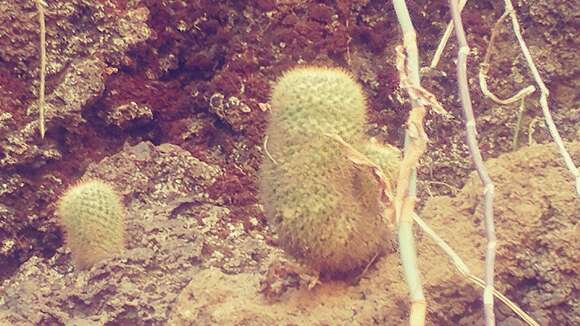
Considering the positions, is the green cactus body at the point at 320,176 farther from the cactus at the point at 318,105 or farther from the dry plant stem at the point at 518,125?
the dry plant stem at the point at 518,125

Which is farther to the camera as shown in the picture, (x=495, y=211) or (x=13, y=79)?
(x=13, y=79)

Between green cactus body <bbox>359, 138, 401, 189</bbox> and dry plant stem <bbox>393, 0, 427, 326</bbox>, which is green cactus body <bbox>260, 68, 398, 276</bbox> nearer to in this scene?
green cactus body <bbox>359, 138, 401, 189</bbox>

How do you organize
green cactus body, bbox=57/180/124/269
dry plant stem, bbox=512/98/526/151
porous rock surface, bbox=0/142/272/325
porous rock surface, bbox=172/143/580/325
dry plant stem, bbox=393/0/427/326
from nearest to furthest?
1. dry plant stem, bbox=393/0/427/326
2. porous rock surface, bbox=172/143/580/325
3. porous rock surface, bbox=0/142/272/325
4. green cactus body, bbox=57/180/124/269
5. dry plant stem, bbox=512/98/526/151

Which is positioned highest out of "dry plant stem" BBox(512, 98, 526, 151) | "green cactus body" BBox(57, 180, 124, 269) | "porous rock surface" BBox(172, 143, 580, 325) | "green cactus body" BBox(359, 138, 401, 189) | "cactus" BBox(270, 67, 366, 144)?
"green cactus body" BBox(57, 180, 124, 269)

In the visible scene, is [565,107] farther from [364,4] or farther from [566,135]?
[364,4]

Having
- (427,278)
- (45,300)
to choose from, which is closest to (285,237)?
(427,278)

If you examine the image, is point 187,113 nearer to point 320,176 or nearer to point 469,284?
point 320,176

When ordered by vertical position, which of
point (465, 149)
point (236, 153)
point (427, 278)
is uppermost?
point (236, 153)

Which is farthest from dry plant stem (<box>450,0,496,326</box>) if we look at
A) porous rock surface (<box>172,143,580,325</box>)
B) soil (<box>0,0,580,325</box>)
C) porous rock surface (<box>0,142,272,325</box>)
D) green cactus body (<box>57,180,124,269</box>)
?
green cactus body (<box>57,180,124,269</box>)
